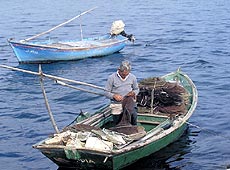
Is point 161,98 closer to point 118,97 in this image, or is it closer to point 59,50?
point 118,97

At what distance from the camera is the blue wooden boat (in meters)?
22.4

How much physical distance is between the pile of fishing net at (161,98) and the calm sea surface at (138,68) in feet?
2.91

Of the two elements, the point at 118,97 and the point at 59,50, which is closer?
the point at 118,97

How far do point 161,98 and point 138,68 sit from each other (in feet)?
30.5

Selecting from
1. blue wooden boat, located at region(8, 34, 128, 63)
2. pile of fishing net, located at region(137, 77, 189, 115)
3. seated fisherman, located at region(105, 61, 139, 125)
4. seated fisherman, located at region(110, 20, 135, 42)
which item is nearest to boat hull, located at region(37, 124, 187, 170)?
seated fisherman, located at region(105, 61, 139, 125)

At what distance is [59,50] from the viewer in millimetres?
22750

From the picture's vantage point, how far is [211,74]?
835 inches

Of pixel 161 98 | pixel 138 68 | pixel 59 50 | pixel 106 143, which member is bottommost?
pixel 138 68

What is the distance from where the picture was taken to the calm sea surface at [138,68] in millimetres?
12914

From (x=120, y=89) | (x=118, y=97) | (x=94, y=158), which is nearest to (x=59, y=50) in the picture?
(x=120, y=89)

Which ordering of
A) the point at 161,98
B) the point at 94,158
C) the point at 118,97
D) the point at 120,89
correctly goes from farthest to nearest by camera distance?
the point at 161,98 → the point at 120,89 → the point at 118,97 → the point at 94,158

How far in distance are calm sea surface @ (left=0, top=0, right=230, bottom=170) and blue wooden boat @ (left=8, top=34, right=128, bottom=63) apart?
0.38 meters

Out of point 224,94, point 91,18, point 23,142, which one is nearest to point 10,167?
point 23,142

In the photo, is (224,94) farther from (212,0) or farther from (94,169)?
(212,0)
